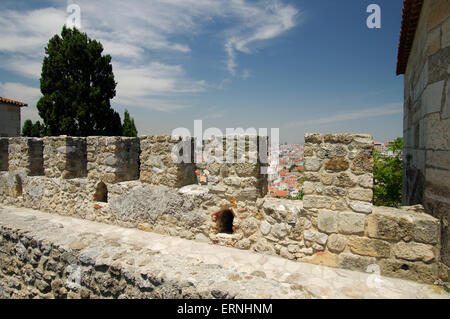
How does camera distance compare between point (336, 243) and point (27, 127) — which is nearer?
point (336, 243)

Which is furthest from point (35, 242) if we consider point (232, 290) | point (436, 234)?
point (436, 234)

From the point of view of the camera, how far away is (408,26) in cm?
423

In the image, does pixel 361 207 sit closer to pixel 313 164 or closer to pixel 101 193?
pixel 313 164

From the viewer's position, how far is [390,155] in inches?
275

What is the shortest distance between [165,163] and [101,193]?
80.2 inches

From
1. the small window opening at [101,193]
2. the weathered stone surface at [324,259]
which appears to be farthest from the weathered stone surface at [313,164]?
the small window opening at [101,193]

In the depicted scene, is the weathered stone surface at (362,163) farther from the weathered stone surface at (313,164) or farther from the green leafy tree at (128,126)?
the green leafy tree at (128,126)

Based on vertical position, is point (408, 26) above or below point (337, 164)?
above

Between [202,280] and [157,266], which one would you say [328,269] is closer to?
[202,280]

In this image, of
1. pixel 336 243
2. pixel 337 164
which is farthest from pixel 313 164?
pixel 336 243

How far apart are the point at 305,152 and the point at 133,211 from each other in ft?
11.0

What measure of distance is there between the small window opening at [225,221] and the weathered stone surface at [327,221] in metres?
1.51
